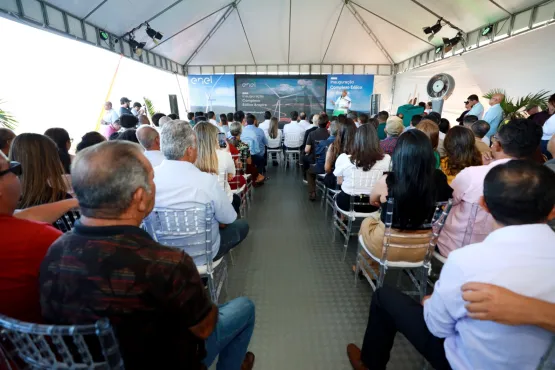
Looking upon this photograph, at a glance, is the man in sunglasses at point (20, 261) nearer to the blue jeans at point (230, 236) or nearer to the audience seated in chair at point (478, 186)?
the blue jeans at point (230, 236)

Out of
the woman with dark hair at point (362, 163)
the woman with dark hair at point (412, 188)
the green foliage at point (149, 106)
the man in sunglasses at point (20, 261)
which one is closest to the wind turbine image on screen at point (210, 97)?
the green foliage at point (149, 106)

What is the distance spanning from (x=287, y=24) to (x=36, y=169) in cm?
910

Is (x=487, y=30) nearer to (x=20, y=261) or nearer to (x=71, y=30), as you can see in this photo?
(x=20, y=261)

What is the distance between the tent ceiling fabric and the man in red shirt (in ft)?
19.9

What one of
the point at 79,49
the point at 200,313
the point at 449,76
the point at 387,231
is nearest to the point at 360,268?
the point at 387,231

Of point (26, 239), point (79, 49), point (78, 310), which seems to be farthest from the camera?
point (79, 49)

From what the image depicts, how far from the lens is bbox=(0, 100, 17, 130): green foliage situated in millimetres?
3752

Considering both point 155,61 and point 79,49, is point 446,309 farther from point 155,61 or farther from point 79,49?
point 155,61

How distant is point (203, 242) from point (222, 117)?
15.8ft

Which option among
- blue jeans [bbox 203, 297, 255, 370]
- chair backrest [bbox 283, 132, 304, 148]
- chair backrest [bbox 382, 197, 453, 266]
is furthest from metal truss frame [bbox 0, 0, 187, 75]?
chair backrest [bbox 382, 197, 453, 266]

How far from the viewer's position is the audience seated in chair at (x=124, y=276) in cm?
69

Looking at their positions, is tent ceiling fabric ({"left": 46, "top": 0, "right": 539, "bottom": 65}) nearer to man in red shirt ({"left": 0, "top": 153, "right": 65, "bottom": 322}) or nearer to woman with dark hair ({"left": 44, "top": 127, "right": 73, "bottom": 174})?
woman with dark hair ({"left": 44, "top": 127, "right": 73, "bottom": 174})

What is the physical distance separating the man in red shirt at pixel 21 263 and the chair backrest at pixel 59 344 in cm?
15

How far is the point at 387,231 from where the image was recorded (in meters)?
1.70
